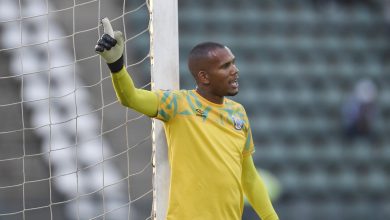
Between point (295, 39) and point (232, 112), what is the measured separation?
15.9 feet

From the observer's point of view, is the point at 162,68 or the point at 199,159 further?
the point at 162,68

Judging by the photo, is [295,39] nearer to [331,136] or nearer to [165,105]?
[331,136]

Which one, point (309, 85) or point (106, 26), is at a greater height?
point (106, 26)

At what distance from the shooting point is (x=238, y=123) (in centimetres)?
314

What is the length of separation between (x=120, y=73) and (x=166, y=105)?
229 mm

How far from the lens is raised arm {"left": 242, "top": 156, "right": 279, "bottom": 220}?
3250 millimetres

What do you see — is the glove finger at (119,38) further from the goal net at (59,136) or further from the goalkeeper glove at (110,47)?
the goal net at (59,136)

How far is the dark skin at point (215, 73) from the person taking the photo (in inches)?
121

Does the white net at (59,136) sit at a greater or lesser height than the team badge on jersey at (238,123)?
lesser

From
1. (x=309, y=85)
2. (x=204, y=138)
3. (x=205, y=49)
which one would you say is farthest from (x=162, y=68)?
(x=309, y=85)

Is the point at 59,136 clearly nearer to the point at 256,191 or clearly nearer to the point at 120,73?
the point at 256,191

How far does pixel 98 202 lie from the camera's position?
249 inches

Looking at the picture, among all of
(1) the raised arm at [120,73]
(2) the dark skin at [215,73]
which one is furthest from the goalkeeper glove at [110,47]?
(2) the dark skin at [215,73]

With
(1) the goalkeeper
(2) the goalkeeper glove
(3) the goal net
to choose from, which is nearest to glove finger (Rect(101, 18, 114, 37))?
(2) the goalkeeper glove
